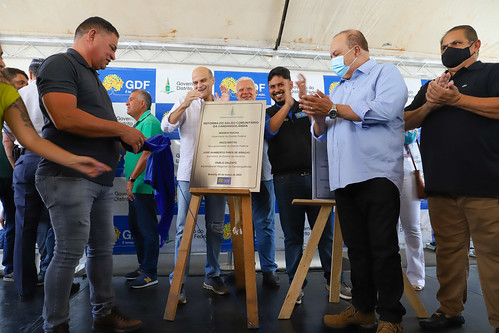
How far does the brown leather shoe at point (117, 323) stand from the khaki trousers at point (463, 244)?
179 cm

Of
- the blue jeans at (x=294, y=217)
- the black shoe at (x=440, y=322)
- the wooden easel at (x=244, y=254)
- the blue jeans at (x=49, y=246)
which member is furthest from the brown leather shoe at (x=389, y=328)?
the blue jeans at (x=49, y=246)

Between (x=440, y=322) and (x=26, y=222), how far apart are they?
290 centimetres

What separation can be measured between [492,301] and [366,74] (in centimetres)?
132

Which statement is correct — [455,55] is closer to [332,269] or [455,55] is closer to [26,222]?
[332,269]

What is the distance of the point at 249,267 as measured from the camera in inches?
75.8

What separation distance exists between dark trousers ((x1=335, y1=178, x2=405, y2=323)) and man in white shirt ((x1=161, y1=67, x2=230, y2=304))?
3.60 feet

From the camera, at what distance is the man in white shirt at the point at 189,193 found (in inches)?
99.2

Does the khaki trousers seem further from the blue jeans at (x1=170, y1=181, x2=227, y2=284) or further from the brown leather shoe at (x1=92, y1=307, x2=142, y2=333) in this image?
the brown leather shoe at (x1=92, y1=307, x2=142, y2=333)

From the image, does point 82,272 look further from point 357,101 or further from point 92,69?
point 357,101

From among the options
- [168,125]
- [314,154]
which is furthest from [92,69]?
[314,154]

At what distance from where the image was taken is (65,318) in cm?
159

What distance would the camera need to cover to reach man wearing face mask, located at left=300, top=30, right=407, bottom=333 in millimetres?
1632

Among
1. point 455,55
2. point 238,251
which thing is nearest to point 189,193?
point 238,251

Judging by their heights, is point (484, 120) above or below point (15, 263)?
above
